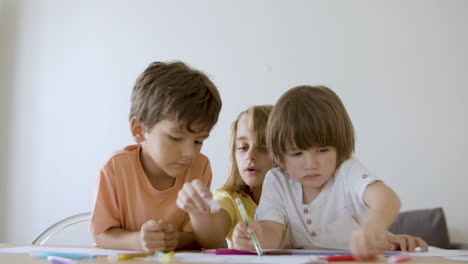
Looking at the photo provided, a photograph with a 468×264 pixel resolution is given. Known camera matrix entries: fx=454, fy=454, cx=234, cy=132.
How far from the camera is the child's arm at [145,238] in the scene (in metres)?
0.84

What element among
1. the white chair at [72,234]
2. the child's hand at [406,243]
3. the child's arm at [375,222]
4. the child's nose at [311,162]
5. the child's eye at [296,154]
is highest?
the child's eye at [296,154]

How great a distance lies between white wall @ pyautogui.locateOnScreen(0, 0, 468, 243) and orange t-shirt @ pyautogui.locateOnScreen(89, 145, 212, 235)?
3.74 ft

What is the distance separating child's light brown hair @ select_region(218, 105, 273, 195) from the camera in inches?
52.0

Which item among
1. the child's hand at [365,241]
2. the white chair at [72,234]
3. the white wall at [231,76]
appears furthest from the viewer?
the white chair at [72,234]

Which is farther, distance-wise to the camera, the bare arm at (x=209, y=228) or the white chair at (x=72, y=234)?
the white chair at (x=72, y=234)

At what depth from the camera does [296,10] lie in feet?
7.64

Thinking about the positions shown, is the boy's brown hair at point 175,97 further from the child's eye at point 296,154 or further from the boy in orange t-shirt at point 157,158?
the child's eye at point 296,154

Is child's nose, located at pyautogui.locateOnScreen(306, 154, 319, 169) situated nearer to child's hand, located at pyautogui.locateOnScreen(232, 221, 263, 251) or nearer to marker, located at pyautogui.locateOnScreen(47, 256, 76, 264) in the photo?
child's hand, located at pyautogui.locateOnScreen(232, 221, 263, 251)

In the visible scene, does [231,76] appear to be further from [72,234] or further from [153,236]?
[153,236]

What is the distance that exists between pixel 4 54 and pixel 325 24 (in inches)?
71.8

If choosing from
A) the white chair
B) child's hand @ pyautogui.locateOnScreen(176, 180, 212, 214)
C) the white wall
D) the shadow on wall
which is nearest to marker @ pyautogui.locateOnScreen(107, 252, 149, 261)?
child's hand @ pyautogui.locateOnScreen(176, 180, 212, 214)

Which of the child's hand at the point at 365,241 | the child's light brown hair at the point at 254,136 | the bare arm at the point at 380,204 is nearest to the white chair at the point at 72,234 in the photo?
the child's light brown hair at the point at 254,136

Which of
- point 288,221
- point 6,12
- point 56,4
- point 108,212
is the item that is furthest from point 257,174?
point 6,12

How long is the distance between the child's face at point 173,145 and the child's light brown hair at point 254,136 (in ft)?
1.01
